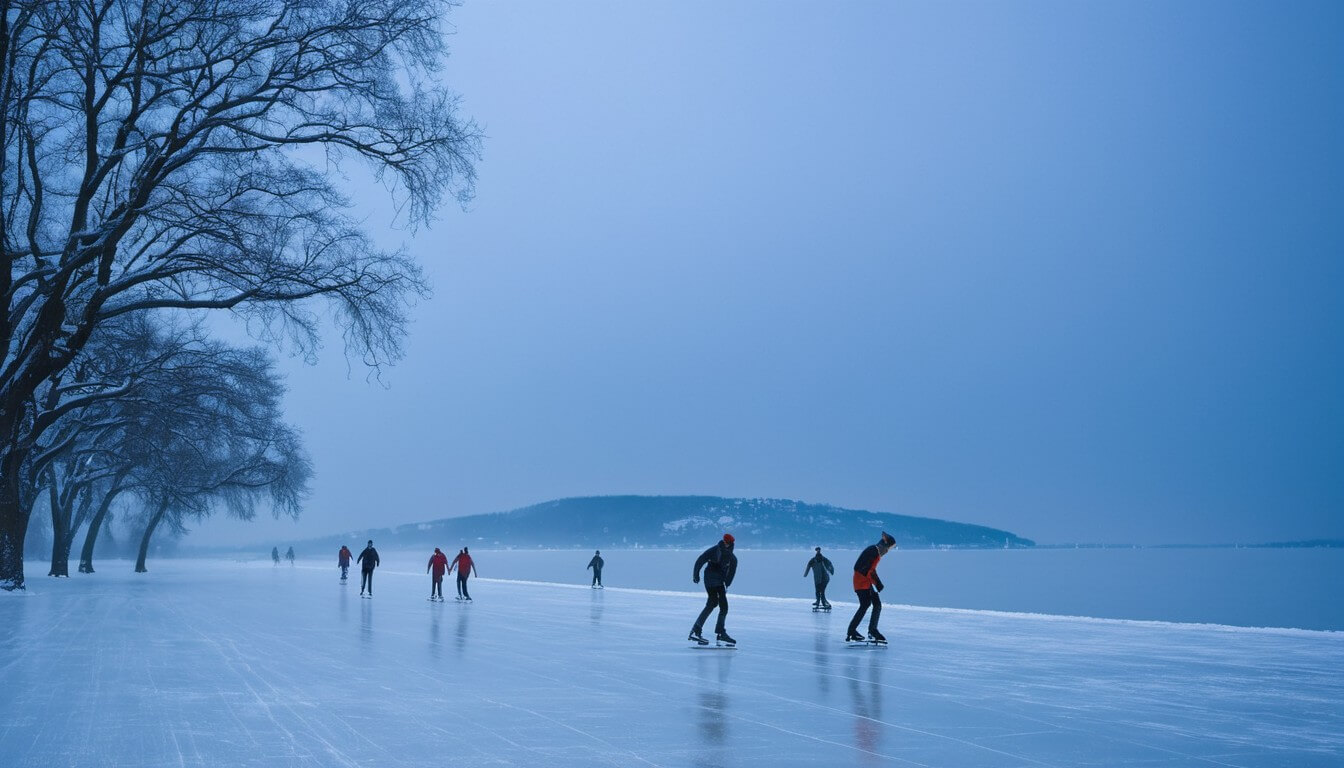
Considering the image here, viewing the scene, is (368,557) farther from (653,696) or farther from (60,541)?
(60,541)

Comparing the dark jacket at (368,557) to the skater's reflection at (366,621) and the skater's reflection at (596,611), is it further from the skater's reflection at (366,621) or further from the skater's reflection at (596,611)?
the skater's reflection at (596,611)

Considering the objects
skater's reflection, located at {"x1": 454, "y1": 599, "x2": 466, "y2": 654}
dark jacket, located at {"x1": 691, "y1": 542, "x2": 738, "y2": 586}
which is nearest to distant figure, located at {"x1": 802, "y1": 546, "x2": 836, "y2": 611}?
skater's reflection, located at {"x1": 454, "y1": 599, "x2": 466, "y2": 654}

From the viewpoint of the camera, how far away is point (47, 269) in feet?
75.0

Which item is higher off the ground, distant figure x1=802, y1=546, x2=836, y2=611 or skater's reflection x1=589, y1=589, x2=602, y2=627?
distant figure x1=802, y1=546, x2=836, y2=611

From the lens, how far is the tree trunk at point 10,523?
29.2 metres

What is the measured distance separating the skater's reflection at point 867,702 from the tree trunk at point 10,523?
74.8 ft

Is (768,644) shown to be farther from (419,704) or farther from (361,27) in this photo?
(361,27)

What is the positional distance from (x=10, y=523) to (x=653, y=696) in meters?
26.0

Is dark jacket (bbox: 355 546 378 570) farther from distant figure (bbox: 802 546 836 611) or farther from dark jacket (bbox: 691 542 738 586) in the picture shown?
dark jacket (bbox: 691 542 738 586)

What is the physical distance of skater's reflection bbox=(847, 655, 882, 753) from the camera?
916 cm

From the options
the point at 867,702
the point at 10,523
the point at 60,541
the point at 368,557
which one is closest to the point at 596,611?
the point at 368,557

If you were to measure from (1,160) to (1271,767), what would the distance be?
25.0 metres

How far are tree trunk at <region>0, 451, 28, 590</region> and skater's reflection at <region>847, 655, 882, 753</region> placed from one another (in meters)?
22.8

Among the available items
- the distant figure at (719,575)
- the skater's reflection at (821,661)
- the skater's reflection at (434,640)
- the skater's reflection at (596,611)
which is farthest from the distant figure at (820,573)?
the distant figure at (719,575)
